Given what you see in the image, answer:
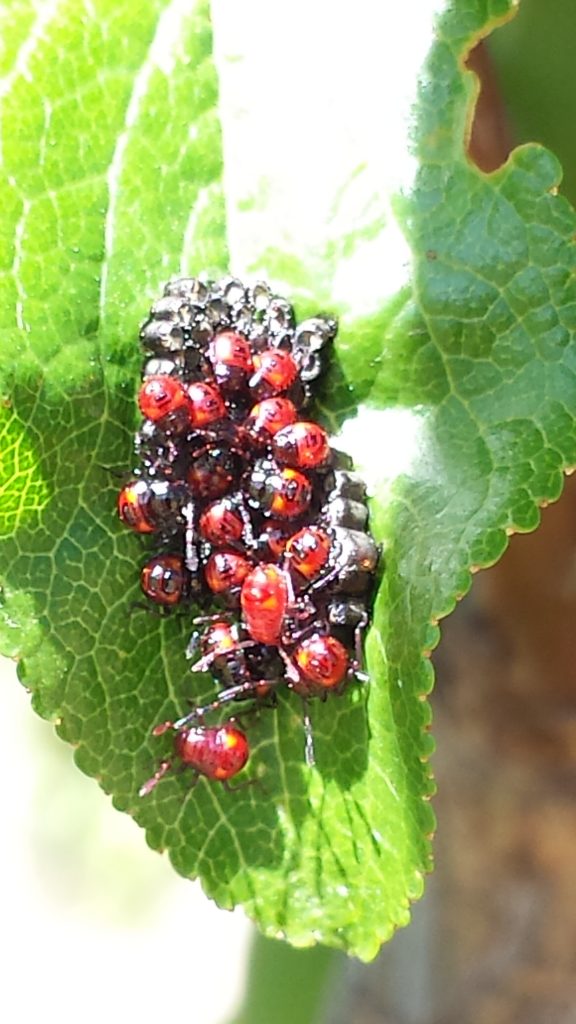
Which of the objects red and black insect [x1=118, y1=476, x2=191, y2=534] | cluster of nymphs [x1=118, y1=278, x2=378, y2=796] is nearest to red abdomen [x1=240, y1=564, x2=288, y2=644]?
cluster of nymphs [x1=118, y1=278, x2=378, y2=796]

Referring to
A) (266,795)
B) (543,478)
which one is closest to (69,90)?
(543,478)

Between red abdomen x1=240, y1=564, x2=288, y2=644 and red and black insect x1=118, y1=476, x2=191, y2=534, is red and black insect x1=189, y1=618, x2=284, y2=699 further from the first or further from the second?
red and black insect x1=118, y1=476, x2=191, y2=534

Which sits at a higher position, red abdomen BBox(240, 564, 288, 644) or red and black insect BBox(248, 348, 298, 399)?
red and black insect BBox(248, 348, 298, 399)

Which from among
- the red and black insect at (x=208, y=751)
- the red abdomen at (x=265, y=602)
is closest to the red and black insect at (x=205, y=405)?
the red abdomen at (x=265, y=602)

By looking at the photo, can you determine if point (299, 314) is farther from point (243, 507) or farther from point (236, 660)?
point (236, 660)

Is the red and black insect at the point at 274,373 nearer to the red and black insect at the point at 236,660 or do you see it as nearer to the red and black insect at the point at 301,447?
the red and black insect at the point at 301,447

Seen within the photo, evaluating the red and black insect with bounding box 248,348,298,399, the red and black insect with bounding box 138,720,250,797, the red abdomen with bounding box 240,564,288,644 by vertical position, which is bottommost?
the red and black insect with bounding box 138,720,250,797

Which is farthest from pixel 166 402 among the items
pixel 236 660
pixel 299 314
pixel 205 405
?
pixel 236 660
